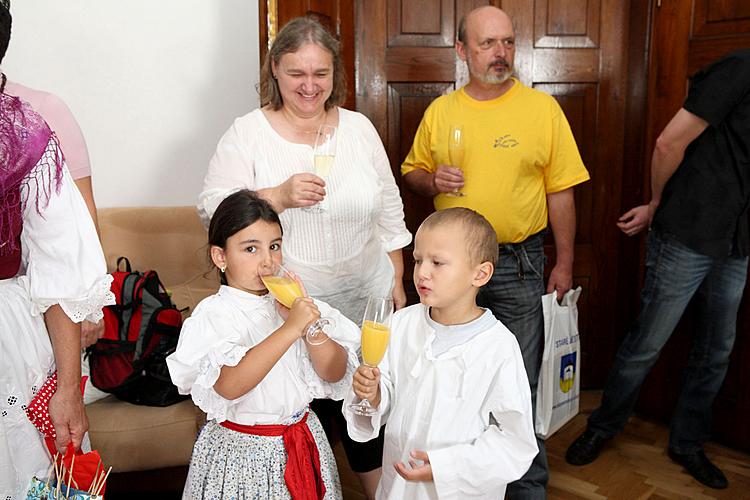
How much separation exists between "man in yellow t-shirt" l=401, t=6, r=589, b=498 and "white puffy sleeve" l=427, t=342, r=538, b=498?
2.86ft

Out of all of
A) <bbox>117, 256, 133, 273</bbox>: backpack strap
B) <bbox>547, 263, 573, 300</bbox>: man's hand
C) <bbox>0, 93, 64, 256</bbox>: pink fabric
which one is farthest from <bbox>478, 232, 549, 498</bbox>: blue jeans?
<bbox>0, 93, 64, 256</bbox>: pink fabric

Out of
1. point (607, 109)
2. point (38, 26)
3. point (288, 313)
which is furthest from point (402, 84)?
point (288, 313)

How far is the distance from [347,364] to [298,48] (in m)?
0.88

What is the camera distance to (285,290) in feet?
5.41

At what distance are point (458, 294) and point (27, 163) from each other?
90 cm

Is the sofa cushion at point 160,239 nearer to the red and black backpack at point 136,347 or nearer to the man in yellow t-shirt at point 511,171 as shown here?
the red and black backpack at point 136,347

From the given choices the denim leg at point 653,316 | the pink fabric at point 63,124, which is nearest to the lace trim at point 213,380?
the pink fabric at point 63,124

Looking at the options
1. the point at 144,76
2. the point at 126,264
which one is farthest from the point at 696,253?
the point at 144,76

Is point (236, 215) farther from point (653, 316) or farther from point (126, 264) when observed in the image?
point (653, 316)

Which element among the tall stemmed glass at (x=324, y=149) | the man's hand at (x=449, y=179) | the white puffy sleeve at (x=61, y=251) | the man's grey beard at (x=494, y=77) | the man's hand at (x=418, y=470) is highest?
the man's grey beard at (x=494, y=77)

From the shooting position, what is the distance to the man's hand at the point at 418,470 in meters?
1.58

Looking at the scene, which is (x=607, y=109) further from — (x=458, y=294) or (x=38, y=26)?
(x=38, y=26)

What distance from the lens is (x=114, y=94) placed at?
10.1ft

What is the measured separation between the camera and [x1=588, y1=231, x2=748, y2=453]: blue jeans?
2.66m
